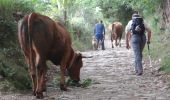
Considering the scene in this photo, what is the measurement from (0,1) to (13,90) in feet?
12.5

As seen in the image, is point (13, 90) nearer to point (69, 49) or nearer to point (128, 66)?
point (69, 49)

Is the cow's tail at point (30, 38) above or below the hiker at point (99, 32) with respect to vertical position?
above

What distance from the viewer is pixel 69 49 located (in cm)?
1151

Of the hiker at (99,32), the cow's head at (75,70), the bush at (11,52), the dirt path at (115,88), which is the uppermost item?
the bush at (11,52)

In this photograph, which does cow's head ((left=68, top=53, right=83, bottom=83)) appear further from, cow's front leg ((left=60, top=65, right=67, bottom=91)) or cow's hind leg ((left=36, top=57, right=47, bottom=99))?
cow's hind leg ((left=36, top=57, right=47, bottom=99))

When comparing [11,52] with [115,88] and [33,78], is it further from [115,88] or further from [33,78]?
[115,88]

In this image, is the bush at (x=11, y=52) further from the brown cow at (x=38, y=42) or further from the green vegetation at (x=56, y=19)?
the brown cow at (x=38, y=42)

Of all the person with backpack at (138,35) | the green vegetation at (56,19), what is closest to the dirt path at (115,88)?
the person with backpack at (138,35)

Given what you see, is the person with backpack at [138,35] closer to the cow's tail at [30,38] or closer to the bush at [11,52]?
the bush at [11,52]

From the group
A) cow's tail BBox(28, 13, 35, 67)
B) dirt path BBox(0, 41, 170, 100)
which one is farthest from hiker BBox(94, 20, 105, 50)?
cow's tail BBox(28, 13, 35, 67)

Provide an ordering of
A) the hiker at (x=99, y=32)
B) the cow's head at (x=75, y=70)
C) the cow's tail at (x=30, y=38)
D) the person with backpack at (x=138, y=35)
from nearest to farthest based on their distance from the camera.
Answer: the cow's tail at (x=30, y=38)
the cow's head at (x=75, y=70)
the person with backpack at (x=138, y=35)
the hiker at (x=99, y=32)

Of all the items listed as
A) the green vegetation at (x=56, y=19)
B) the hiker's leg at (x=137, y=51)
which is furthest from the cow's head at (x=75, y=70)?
the hiker's leg at (x=137, y=51)

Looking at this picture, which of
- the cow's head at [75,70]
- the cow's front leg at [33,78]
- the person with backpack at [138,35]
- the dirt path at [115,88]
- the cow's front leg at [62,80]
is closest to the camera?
the cow's front leg at [33,78]

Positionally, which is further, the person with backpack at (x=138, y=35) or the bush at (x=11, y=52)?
the person with backpack at (x=138, y=35)
